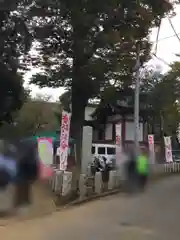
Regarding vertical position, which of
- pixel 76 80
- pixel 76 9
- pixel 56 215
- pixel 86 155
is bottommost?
pixel 56 215

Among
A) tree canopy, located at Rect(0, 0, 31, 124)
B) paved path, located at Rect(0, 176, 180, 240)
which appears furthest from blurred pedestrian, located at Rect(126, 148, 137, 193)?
tree canopy, located at Rect(0, 0, 31, 124)

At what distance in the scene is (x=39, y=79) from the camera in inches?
824

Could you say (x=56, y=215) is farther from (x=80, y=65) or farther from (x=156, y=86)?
(x=156, y=86)

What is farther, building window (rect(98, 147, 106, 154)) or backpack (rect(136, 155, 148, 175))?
building window (rect(98, 147, 106, 154))

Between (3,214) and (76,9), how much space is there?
33.6ft

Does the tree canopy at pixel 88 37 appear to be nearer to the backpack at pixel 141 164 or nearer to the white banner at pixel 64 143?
the white banner at pixel 64 143

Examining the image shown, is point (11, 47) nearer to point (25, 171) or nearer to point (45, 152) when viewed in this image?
point (45, 152)

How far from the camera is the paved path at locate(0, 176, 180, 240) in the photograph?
327 inches

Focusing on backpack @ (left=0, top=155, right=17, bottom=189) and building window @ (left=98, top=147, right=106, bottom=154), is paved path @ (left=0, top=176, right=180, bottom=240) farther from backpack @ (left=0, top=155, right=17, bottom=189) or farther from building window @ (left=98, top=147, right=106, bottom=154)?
building window @ (left=98, top=147, right=106, bottom=154)

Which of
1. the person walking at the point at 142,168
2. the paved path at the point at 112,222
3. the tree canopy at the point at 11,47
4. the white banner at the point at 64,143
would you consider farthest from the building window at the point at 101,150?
the paved path at the point at 112,222

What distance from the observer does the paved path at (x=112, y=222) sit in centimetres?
830

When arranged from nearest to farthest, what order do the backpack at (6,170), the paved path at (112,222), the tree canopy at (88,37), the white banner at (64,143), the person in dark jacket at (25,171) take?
1. the paved path at (112,222)
2. the person in dark jacket at (25,171)
3. the backpack at (6,170)
4. the white banner at (64,143)
5. the tree canopy at (88,37)

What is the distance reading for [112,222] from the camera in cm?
982

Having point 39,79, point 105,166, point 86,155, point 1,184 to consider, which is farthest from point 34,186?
point 105,166
